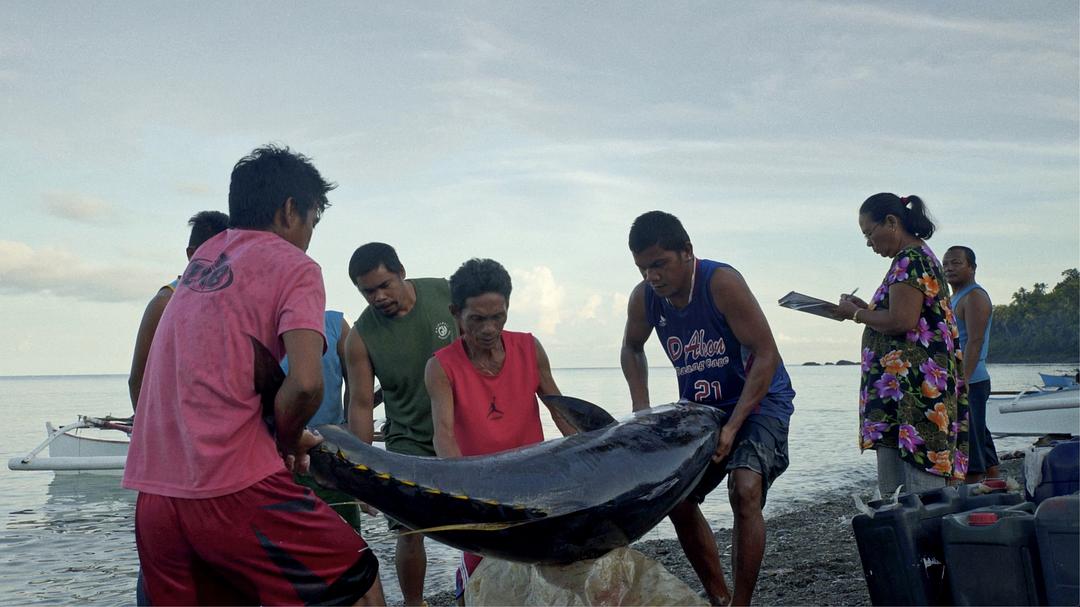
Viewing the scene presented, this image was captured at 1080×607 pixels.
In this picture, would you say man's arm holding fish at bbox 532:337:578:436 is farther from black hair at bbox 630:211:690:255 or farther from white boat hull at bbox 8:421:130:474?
white boat hull at bbox 8:421:130:474

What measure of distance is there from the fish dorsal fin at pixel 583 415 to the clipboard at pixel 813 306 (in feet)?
5.73

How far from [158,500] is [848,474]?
1492 centimetres

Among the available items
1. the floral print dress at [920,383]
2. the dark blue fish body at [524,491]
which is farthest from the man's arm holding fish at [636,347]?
the dark blue fish body at [524,491]

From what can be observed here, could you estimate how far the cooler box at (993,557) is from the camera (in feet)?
9.87

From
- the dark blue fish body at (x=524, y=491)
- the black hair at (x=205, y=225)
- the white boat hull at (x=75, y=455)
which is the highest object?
the black hair at (x=205, y=225)

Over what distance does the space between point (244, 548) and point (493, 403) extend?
1324 mm

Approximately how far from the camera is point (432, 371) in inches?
142

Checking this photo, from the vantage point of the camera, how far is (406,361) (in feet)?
14.6

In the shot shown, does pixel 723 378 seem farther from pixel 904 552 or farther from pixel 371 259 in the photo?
pixel 371 259

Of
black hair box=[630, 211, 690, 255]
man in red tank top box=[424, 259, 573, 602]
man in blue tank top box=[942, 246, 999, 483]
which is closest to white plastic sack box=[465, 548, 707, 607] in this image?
man in red tank top box=[424, 259, 573, 602]

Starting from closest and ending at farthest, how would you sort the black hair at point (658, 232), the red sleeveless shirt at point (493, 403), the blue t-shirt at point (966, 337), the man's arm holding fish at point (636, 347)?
1. the red sleeveless shirt at point (493, 403)
2. the black hair at point (658, 232)
3. the man's arm holding fish at point (636, 347)
4. the blue t-shirt at point (966, 337)

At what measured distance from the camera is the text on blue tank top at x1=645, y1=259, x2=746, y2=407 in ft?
13.1

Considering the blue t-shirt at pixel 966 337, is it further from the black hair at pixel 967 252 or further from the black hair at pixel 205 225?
the black hair at pixel 205 225

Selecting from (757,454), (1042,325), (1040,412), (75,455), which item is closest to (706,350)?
(757,454)
